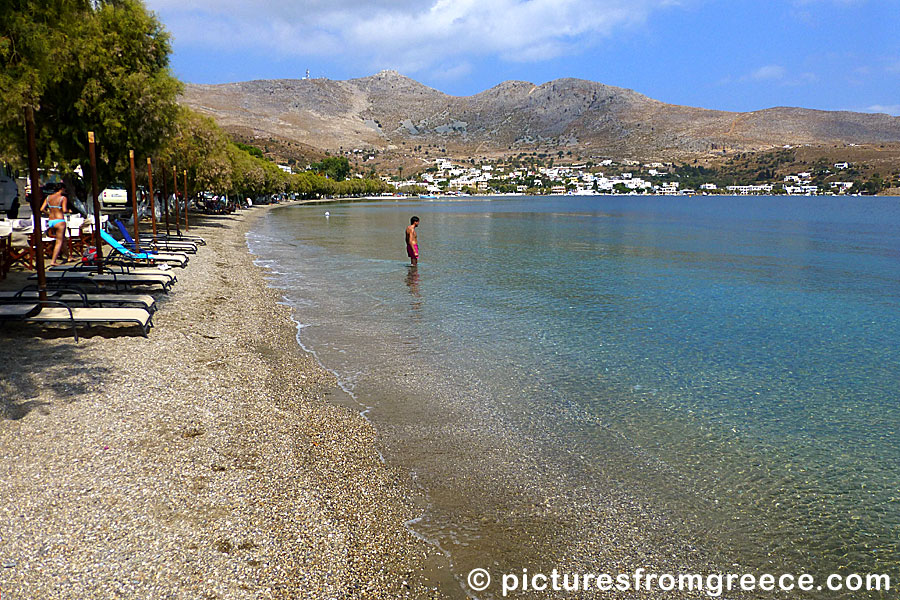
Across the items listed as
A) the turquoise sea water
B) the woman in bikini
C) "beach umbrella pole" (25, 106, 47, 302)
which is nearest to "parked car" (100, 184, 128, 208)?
the turquoise sea water

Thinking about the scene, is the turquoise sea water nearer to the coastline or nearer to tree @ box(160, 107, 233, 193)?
the coastline

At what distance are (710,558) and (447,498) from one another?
90.6 inches

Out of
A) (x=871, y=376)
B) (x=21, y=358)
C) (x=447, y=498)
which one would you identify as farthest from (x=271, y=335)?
(x=871, y=376)

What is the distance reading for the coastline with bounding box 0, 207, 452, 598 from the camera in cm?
418

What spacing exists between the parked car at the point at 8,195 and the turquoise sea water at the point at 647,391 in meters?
13.8

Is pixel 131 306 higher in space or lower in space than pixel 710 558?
higher

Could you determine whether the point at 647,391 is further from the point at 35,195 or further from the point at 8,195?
the point at 8,195

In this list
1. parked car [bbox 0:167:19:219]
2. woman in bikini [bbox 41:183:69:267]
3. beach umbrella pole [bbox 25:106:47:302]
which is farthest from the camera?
parked car [bbox 0:167:19:219]

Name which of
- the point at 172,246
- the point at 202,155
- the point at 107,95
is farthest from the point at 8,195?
the point at 107,95

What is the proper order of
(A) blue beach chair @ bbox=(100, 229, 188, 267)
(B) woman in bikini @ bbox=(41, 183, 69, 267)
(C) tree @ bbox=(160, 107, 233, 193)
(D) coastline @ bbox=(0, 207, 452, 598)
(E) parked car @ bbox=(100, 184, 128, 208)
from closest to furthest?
1. (D) coastline @ bbox=(0, 207, 452, 598)
2. (B) woman in bikini @ bbox=(41, 183, 69, 267)
3. (A) blue beach chair @ bbox=(100, 229, 188, 267)
4. (C) tree @ bbox=(160, 107, 233, 193)
5. (E) parked car @ bbox=(100, 184, 128, 208)

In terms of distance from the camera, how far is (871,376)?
34.8 feet

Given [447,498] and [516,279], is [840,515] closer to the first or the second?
[447,498]

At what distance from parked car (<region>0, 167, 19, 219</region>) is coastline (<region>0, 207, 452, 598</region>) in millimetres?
20943

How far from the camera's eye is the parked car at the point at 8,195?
2564 centimetres
